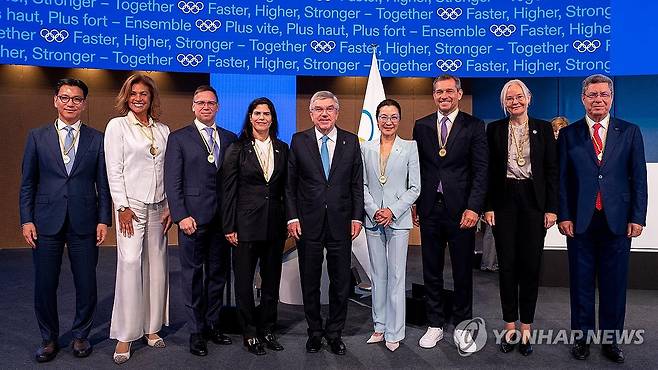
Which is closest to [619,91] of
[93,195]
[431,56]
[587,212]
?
[431,56]

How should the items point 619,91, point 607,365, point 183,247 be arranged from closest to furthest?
point 607,365 < point 183,247 < point 619,91

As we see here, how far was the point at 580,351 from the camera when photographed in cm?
298

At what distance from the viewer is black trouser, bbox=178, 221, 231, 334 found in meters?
3.08

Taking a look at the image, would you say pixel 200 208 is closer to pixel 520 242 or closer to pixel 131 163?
pixel 131 163

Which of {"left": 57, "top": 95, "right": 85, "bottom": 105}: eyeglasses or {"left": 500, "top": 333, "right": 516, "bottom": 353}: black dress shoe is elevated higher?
{"left": 57, "top": 95, "right": 85, "bottom": 105}: eyeglasses

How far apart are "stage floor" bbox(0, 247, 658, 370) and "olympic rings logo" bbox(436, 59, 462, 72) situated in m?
3.10

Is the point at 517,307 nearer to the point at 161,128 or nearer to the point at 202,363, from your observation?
the point at 202,363

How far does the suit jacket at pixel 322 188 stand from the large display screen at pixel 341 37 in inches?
144

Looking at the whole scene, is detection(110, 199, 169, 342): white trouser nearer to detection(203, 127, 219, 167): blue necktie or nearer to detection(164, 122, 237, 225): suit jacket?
detection(164, 122, 237, 225): suit jacket

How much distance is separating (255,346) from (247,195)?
0.90m

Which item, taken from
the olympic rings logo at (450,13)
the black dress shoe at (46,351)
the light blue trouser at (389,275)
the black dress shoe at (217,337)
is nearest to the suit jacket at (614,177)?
the light blue trouser at (389,275)

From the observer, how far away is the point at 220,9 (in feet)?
20.8

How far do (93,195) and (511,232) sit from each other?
8.02 feet

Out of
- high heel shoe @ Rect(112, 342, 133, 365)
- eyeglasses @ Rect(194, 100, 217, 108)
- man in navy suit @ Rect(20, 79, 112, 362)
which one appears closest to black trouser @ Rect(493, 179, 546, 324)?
eyeglasses @ Rect(194, 100, 217, 108)
